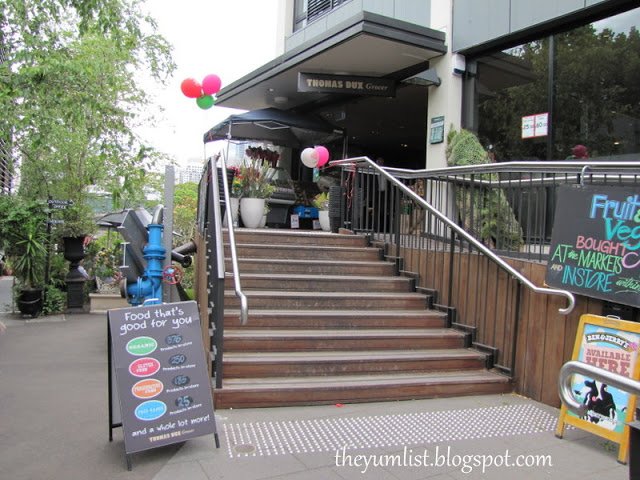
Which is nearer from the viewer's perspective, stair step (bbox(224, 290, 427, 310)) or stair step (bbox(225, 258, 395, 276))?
stair step (bbox(224, 290, 427, 310))

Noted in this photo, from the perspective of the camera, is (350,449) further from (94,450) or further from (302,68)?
(302,68)

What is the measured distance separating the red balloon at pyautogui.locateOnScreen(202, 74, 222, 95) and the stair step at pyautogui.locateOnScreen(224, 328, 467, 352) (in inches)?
213

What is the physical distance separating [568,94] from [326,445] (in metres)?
5.66

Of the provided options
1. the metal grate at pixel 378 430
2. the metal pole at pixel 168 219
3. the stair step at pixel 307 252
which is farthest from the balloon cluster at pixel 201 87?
the metal grate at pixel 378 430

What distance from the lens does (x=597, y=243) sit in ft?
13.3

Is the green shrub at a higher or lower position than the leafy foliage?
lower

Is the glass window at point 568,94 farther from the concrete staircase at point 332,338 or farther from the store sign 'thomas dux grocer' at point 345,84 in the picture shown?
the concrete staircase at point 332,338

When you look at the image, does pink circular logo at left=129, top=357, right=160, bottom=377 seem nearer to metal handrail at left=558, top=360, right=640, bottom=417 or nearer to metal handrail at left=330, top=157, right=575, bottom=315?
metal handrail at left=558, top=360, right=640, bottom=417

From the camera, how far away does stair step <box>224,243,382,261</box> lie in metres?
6.48

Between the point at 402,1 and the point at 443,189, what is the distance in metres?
4.61

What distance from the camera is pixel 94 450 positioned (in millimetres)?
3607

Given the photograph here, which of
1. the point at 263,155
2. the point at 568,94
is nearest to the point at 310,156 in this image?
the point at 263,155

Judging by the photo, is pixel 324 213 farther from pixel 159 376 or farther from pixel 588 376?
pixel 588 376

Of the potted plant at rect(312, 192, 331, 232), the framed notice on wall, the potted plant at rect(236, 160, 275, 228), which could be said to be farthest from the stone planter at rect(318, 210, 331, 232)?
the framed notice on wall
